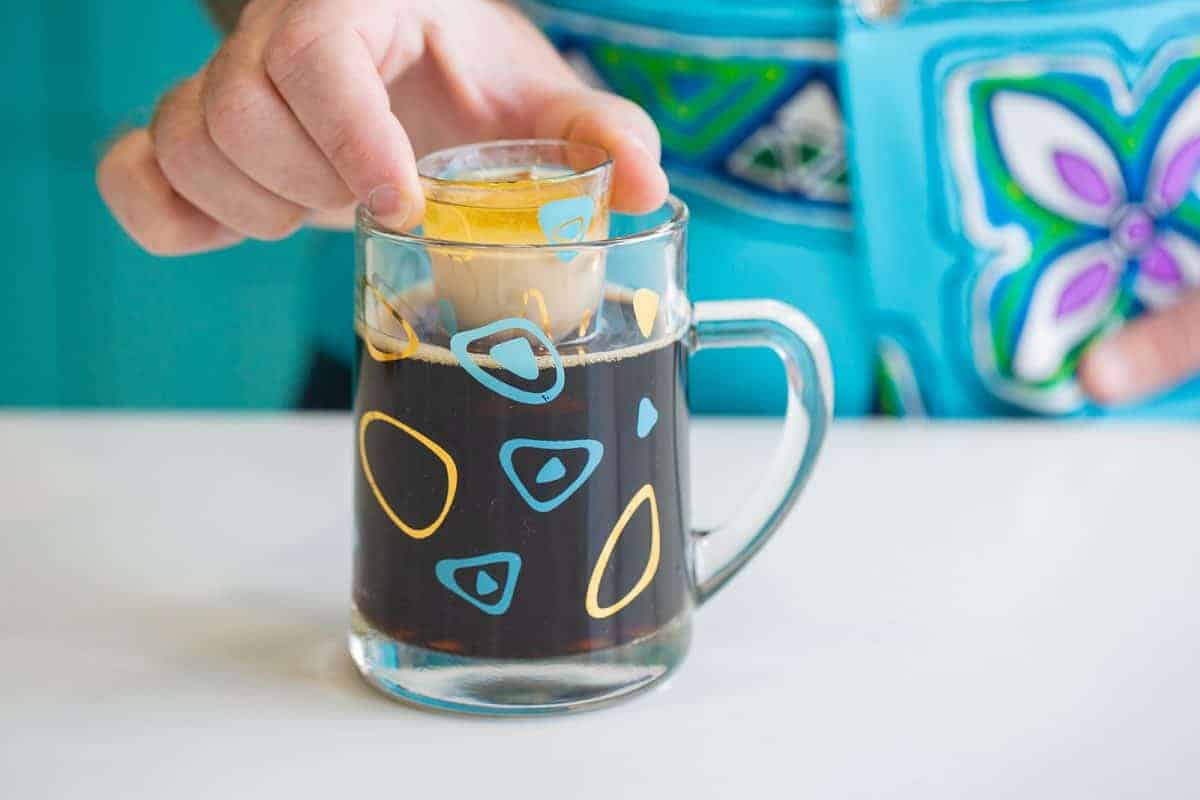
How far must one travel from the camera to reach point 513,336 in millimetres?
468

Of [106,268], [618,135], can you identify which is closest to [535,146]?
[618,135]

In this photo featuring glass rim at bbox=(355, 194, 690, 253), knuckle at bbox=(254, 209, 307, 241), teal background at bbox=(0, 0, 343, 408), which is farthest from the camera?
teal background at bbox=(0, 0, 343, 408)

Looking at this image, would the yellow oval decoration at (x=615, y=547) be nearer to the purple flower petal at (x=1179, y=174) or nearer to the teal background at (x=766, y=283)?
the teal background at (x=766, y=283)

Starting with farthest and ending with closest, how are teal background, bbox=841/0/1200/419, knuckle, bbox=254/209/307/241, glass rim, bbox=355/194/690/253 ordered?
teal background, bbox=841/0/1200/419, knuckle, bbox=254/209/307/241, glass rim, bbox=355/194/690/253

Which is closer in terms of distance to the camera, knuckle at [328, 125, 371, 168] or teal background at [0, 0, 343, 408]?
knuckle at [328, 125, 371, 168]

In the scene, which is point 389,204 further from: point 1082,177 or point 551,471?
point 1082,177

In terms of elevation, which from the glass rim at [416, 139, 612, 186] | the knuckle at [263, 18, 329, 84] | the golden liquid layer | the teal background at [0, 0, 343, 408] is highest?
the knuckle at [263, 18, 329, 84]

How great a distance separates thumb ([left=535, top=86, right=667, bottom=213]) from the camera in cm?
54

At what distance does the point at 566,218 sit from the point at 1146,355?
1.69ft

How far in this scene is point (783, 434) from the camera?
1.80 feet

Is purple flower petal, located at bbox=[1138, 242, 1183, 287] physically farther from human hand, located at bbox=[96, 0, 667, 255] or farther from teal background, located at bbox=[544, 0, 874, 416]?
human hand, located at bbox=[96, 0, 667, 255]

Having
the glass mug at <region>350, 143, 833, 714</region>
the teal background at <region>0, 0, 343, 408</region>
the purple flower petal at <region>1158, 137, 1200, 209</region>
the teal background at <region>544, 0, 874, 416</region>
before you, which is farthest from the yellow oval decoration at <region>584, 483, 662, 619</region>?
the teal background at <region>0, 0, 343, 408</region>

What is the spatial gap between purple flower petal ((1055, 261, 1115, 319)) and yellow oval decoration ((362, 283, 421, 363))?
20.0 inches

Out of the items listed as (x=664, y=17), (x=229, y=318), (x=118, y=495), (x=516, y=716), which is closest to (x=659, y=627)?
(x=516, y=716)
